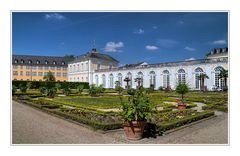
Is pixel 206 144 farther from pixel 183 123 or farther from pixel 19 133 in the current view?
pixel 19 133

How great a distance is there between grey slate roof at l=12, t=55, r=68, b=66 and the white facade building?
66.0 feet

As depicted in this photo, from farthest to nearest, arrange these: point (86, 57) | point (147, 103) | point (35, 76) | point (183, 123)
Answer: point (35, 76) < point (86, 57) < point (183, 123) < point (147, 103)

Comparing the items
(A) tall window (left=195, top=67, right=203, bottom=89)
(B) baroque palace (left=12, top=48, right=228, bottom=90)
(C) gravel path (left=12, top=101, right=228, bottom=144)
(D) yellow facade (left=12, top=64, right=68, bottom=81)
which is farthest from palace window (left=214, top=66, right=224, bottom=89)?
(D) yellow facade (left=12, top=64, right=68, bottom=81)

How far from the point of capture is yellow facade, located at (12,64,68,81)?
2435 inches

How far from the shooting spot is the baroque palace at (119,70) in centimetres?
3825

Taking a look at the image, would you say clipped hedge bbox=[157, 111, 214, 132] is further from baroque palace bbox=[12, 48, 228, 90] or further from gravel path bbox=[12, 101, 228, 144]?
baroque palace bbox=[12, 48, 228, 90]

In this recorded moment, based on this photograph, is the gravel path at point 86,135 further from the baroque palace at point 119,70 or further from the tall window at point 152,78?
the tall window at point 152,78

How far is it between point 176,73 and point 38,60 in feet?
129

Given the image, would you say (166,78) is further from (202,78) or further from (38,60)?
(38,60)

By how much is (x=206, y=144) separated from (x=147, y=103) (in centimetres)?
201

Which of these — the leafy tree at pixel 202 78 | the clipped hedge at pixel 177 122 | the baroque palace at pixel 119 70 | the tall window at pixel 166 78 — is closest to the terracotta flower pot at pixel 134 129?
the clipped hedge at pixel 177 122
